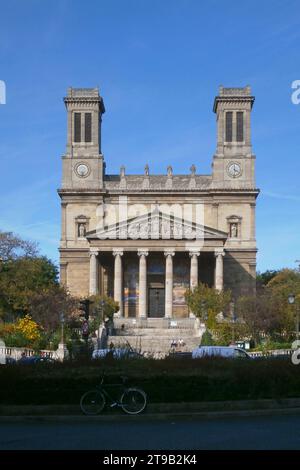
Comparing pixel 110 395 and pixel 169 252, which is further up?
pixel 169 252

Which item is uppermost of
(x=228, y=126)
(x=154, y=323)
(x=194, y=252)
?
(x=228, y=126)

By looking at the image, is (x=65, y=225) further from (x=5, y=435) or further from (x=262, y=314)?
(x=5, y=435)

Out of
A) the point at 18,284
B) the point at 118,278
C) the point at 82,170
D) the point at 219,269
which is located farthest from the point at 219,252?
the point at 82,170

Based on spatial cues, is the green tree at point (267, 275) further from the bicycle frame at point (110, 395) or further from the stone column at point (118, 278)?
the bicycle frame at point (110, 395)

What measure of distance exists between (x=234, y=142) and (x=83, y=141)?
17.4 m

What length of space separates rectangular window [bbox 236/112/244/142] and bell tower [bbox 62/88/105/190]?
15.9 metres

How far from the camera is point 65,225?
85438 millimetres

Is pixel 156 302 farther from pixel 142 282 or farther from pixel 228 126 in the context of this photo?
A: pixel 228 126

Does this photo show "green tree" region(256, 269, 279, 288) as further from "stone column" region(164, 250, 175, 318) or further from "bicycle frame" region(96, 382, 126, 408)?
"bicycle frame" region(96, 382, 126, 408)

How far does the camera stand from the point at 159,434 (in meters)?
15.9

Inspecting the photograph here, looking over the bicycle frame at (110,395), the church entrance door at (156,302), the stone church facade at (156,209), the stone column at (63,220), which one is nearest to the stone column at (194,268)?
→ the stone church facade at (156,209)

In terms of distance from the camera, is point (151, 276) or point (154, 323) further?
point (151, 276)

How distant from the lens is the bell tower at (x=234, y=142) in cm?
8606

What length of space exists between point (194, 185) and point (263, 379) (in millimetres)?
66665
